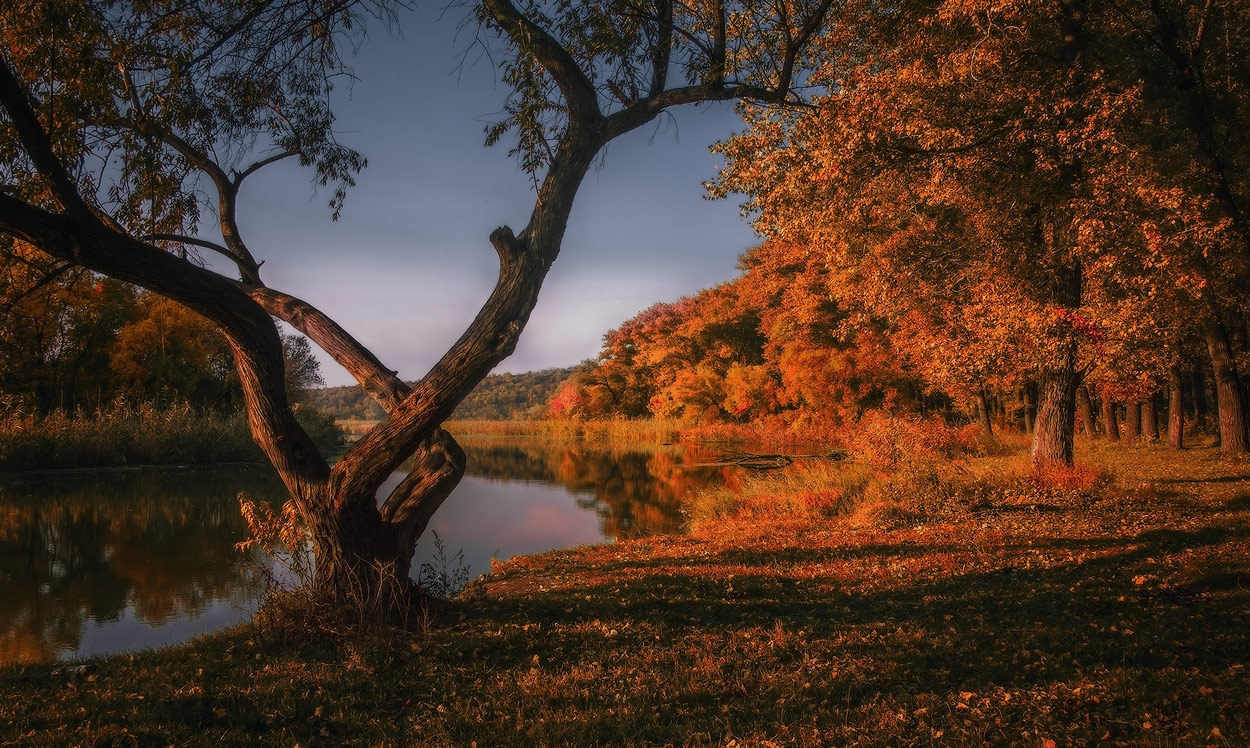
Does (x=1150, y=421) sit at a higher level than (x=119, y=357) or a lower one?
lower

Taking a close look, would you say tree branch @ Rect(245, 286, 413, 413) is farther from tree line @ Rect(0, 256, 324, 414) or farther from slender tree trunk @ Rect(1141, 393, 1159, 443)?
slender tree trunk @ Rect(1141, 393, 1159, 443)

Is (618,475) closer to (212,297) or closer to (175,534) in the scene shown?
(175,534)

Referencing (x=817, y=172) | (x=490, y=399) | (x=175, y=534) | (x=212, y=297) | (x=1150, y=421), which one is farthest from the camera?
(x=490, y=399)

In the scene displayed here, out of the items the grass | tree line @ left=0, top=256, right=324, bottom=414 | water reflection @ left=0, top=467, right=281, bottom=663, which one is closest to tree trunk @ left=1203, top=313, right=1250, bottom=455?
water reflection @ left=0, top=467, right=281, bottom=663

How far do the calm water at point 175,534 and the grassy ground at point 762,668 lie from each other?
8.79 feet

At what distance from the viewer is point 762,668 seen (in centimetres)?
430

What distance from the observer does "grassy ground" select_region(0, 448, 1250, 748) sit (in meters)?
3.47

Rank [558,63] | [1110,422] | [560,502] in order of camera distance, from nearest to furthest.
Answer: [558,63] → [560,502] → [1110,422]

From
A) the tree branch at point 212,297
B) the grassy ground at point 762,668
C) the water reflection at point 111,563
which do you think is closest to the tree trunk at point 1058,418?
the grassy ground at point 762,668

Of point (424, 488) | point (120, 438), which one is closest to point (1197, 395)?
point (424, 488)

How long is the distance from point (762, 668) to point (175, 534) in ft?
44.3

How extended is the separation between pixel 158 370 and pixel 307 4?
92.4ft

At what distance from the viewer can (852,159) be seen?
32.2ft

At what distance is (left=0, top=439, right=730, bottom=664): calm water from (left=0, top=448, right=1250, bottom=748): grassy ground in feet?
8.79
